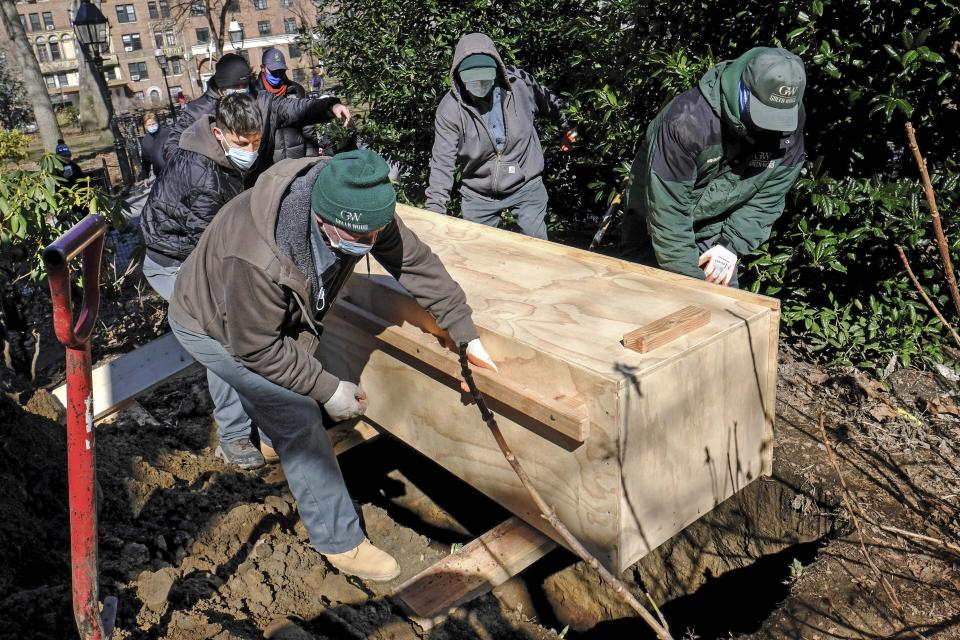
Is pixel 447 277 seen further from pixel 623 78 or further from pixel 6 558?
pixel 623 78

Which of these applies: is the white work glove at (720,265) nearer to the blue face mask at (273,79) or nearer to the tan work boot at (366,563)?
the tan work boot at (366,563)

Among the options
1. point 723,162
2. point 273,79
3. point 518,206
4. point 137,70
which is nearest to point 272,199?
point 723,162

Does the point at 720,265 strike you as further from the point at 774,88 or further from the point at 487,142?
the point at 487,142

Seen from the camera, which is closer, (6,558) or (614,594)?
(6,558)

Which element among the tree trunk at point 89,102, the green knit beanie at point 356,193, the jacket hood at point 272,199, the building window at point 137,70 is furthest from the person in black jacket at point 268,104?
the building window at point 137,70

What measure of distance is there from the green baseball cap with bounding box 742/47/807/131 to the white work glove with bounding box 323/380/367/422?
1.95 meters

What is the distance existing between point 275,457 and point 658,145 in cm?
245

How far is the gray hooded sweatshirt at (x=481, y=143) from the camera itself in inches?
174

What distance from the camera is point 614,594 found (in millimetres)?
3336

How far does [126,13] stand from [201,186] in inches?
2161

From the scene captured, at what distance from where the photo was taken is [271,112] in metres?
4.39

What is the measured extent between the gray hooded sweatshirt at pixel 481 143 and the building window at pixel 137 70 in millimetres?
53457

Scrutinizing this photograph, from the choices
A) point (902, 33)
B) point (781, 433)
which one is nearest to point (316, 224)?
point (781, 433)

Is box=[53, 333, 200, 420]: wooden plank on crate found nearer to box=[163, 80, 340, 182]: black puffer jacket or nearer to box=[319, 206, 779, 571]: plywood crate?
box=[163, 80, 340, 182]: black puffer jacket
